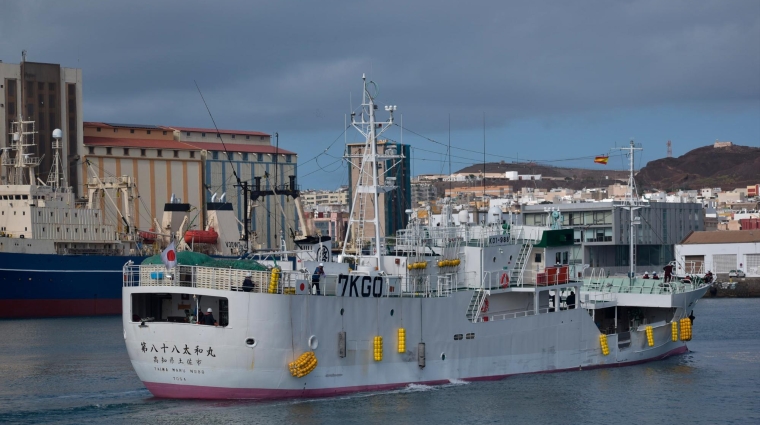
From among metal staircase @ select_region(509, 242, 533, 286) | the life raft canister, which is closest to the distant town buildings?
metal staircase @ select_region(509, 242, 533, 286)

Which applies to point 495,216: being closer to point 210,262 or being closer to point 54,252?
point 210,262

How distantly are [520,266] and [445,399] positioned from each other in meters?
6.97

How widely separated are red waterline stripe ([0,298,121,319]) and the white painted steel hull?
1391 inches

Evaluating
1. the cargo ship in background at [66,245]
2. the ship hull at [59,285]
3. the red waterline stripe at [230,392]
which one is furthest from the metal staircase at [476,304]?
the ship hull at [59,285]

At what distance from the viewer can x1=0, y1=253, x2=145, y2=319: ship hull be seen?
2308 inches

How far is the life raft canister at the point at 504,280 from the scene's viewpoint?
103 ft

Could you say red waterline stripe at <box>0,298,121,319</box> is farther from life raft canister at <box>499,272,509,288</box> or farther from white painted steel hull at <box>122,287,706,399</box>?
life raft canister at <box>499,272,509,288</box>

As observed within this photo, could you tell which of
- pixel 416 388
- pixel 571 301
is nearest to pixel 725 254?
pixel 571 301

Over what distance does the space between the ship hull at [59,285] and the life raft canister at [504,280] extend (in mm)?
35719

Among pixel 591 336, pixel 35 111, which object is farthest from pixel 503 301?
pixel 35 111

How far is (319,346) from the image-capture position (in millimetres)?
25969

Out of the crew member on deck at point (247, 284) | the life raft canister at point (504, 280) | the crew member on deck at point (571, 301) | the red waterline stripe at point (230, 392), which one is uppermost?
the crew member on deck at point (247, 284)

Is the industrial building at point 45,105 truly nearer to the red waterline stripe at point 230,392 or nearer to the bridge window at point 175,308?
the bridge window at point 175,308

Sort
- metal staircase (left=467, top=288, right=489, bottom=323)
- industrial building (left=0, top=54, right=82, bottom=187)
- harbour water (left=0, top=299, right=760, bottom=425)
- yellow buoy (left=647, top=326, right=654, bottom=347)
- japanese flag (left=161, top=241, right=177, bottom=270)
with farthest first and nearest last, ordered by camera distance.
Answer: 1. industrial building (left=0, top=54, right=82, bottom=187)
2. yellow buoy (left=647, top=326, right=654, bottom=347)
3. metal staircase (left=467, top=288, right=489, bottom=323)
4. japanese flag (left=161, top=241, right=177, bottom=270)
5. harbour water (left=0, top=299, right=760, bottom=425)
